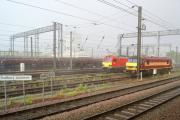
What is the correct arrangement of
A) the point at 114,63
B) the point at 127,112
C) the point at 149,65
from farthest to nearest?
the point at 114,63 → the point at 149,65 → the point at 127,112

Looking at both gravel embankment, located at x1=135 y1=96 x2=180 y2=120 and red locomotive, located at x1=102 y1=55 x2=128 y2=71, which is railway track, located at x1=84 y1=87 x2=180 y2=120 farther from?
red locomotive, located at x1=102 y1=55 x2=128 y2=71

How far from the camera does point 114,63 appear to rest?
114ft

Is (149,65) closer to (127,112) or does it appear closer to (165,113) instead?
(165,113)

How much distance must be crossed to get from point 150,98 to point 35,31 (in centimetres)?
3715

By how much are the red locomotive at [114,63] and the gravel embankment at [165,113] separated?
22113 millimetres

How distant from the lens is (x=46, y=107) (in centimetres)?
1110

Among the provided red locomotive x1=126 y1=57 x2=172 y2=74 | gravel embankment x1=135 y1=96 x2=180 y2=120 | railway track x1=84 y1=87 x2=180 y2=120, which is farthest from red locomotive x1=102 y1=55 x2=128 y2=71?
gravel embankment x1=135 y1=96 x2=180 y2=120

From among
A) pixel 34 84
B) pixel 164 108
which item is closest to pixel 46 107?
pixel 164 108

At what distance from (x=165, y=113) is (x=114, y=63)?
2443cm

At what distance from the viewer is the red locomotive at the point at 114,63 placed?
34.5m

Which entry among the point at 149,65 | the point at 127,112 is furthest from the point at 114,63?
the point at 127,112

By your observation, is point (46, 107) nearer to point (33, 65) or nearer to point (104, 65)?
point (104, 65)

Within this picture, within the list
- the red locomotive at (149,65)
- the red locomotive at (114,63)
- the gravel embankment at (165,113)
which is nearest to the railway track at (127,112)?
the gravel embankment at (165,113)

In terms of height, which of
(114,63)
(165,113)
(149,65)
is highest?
(114,63)
